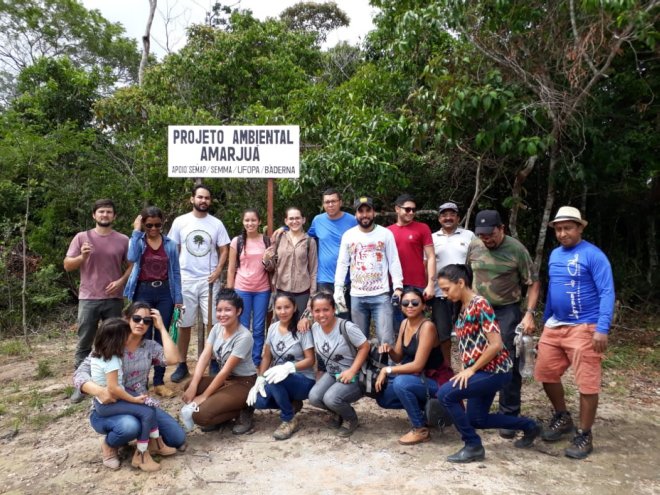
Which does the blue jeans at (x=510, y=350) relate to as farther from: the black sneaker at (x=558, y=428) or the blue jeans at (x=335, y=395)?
the blue jeans at (x=335, y=395)

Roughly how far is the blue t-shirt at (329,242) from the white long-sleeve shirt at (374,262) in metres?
0.30

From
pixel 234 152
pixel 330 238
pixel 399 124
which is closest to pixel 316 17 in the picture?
pixel 399 124

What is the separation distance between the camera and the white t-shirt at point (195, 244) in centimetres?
486

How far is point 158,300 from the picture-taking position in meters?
4.67

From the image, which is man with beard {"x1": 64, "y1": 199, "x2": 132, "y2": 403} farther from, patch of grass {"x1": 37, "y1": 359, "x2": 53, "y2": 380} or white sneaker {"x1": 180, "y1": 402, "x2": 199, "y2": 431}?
white sneaker {"x1": 180, "y1": 402, "x2": 199, "y2": 431}

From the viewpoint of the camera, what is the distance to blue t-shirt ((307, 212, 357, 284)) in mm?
4625

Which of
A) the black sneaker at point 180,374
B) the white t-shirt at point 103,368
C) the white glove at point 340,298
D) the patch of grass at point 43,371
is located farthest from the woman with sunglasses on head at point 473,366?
the patch of grass at point 43,371

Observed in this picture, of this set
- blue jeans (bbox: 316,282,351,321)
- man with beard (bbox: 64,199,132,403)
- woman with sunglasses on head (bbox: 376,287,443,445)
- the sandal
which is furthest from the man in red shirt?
man with beard (bbox: 64,199,132,403)

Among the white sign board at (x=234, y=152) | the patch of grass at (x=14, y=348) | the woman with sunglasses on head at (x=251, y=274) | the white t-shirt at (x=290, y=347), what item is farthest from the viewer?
the patch of grass at (x=14, y=348)

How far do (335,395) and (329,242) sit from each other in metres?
1.50

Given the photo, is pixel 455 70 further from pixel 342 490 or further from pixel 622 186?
pixel 342 490

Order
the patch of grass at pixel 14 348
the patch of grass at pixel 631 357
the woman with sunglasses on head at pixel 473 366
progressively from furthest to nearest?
the patch of grass at pixel 14 348 < the patch of grass at pixel 631 357 < the woman with sunglasses on head at pixel 473 366

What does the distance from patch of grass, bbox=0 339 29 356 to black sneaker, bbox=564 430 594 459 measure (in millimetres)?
6817

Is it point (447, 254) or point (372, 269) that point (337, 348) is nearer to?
point (372, 269)
